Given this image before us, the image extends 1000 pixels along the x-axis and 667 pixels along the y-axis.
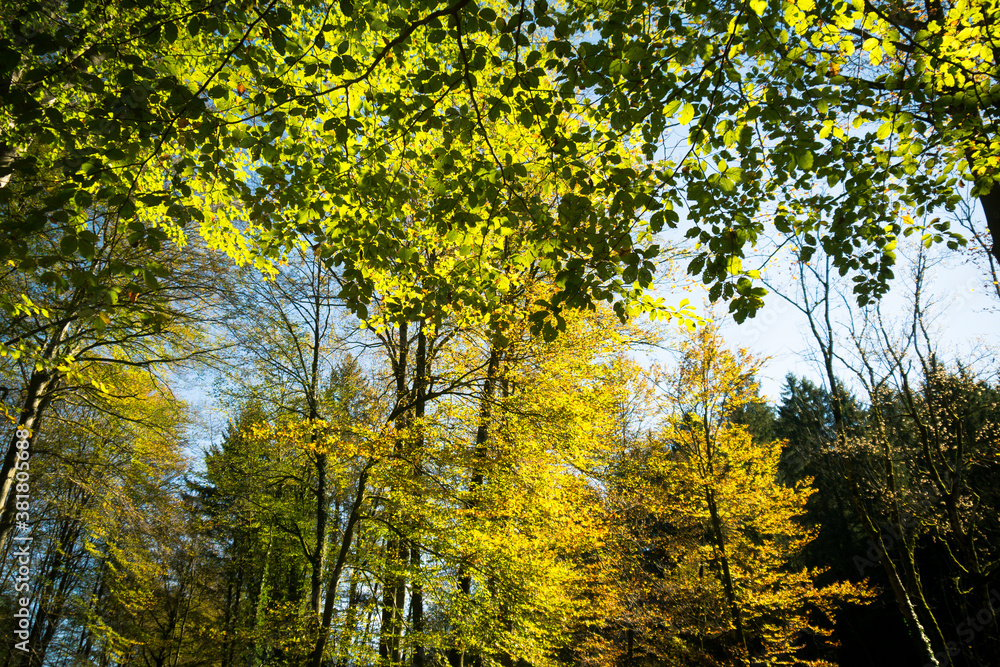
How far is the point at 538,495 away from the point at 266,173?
5.63 meters

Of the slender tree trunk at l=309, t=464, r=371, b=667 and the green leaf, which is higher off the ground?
the green leaf

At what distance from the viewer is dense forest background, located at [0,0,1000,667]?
2.89m

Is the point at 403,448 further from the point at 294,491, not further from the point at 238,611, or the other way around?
the point at 238,611

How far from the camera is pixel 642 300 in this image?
11.7 feet

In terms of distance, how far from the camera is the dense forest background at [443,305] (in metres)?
2.89

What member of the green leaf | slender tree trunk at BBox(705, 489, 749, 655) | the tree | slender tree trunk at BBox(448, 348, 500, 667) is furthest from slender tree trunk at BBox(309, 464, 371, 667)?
slender tree trunk at BBox(705, 489, 749, 655)

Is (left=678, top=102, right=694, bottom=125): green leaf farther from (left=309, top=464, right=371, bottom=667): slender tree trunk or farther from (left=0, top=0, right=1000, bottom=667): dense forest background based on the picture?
(left=309, top=464, right=371, bottom=667): slender tree trunk

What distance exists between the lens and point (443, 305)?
4.06m

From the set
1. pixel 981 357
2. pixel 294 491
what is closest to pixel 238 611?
pixel 294 491

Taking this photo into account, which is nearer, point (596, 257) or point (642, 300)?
point (596, 257)

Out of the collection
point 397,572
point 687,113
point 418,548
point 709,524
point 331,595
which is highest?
point 687,113

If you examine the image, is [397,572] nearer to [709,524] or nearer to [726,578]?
[726,578]

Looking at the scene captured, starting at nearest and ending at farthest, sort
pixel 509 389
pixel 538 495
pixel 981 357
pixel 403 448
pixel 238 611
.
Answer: pixel 403 448, pixel 538 495, pixel 509 389, pixel 981 357, pixel 238 611

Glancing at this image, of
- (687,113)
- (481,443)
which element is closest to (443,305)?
(687,113)
